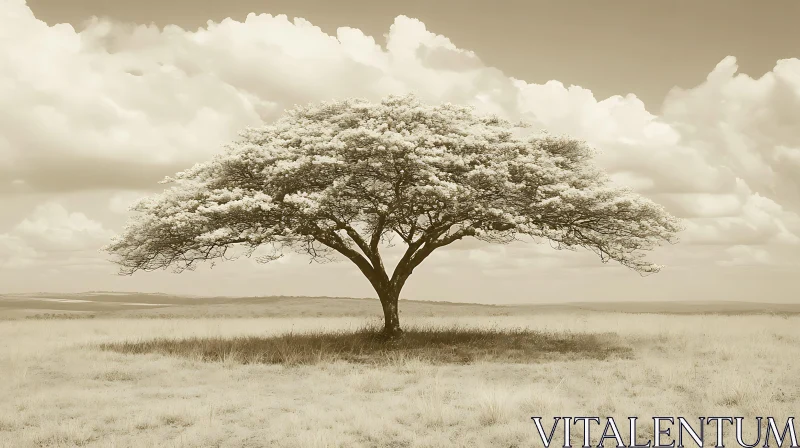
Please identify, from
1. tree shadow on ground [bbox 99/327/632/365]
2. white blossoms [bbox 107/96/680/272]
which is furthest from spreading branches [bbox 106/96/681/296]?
tree shadow on ground [bbox 99/327/632/365]

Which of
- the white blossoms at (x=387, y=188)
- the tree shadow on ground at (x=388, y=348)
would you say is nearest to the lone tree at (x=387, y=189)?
the white blossoms at (x=387, y=188)

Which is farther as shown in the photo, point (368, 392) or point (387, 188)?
point (387, 188)

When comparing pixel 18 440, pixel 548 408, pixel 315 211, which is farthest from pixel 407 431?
pixel 315 211

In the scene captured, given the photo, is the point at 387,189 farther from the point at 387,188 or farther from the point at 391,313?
the point at 391,313

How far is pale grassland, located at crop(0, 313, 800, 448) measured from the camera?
12070 millimetres

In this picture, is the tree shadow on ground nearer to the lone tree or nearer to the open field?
the open field

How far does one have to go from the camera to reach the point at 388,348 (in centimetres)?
2544

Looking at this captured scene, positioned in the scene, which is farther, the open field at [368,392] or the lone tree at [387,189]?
the lone tree at [387,189]

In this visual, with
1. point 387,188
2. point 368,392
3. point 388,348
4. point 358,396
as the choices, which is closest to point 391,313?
point 388,348

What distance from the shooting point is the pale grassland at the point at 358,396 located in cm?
1207

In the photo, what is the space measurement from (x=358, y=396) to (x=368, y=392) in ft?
2.38

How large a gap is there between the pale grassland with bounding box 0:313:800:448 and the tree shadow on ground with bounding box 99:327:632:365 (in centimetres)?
98

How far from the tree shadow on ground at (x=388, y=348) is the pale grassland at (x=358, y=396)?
976mm

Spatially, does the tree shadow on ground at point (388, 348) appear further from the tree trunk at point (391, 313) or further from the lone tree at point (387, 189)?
the lone tree at point (387, 189)
